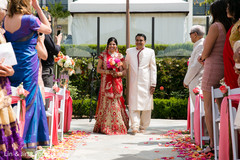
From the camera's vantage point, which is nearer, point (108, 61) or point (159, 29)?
point (108, 61)

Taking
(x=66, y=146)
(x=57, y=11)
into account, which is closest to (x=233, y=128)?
(x=66, y=146)

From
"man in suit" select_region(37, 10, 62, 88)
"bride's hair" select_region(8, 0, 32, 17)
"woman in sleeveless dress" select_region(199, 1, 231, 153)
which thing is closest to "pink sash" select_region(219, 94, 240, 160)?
"woman in sleeveless dress" select_region(199, 1, 231, 153)

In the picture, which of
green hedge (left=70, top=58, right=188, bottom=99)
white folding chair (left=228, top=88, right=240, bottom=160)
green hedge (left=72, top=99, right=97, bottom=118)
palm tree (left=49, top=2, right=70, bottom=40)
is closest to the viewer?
white folding chair (left=228, top=88, right=240, bottom=160)

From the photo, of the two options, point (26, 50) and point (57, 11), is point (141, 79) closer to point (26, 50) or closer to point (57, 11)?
point (26, 50)

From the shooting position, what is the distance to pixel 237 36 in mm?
3859

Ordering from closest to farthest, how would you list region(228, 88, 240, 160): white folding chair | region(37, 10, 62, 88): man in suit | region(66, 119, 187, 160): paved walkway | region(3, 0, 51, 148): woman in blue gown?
region(228, 88, 240, 160): white folding chair
region(3, 0, 51, 148): woman in blue gown
region(66, 119, 187, 160): paved walkway
region(37, 10, 62, 88): man in suit

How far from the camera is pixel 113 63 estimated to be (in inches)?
303

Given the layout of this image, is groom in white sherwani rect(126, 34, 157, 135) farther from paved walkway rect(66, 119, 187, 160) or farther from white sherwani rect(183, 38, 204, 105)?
white sherwani rect(183, 38, 204, 105)

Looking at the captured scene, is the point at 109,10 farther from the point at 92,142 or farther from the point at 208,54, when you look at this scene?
A: the point at 208,54

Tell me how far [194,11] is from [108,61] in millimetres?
26656

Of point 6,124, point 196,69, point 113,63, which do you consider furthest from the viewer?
point 113,63

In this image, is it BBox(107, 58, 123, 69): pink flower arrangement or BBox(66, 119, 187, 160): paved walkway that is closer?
BBox(66, 119, 187, 160): paved walkway

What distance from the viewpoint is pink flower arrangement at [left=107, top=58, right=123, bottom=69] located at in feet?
25.3

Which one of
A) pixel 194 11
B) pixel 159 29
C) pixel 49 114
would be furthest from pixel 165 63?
pixel 194 11
